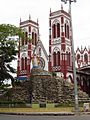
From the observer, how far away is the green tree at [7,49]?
111ft

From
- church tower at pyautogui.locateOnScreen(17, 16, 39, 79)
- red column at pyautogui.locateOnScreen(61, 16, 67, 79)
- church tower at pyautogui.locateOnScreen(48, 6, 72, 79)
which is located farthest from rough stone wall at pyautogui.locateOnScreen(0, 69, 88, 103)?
church tower at pyautogui.locateOnScreen(17, 16, 39, 79)

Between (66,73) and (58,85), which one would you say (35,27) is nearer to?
(66,73)

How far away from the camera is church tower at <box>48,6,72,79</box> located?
212 feet

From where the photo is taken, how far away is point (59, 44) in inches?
2630

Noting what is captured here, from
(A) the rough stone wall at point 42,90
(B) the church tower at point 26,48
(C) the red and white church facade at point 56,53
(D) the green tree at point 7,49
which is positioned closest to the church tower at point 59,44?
(C) the red and white church facade at point 56,53

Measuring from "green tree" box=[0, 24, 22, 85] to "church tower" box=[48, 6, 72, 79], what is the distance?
24.3 metres

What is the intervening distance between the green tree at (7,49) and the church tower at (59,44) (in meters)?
24.3

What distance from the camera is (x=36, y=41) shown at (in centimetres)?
7450

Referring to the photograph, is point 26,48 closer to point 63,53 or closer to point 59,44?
point 59,44

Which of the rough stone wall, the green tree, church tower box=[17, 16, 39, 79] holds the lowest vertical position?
the rough stone wall

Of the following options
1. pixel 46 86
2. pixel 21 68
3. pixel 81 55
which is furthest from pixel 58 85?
pixel 81 55

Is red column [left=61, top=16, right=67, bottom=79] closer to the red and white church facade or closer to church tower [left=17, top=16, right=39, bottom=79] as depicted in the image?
the red and white church facade

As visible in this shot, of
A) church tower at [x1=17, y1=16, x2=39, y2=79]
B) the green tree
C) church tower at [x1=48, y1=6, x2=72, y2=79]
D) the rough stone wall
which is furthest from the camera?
church tower at [x1=17, y1=16, x2=39, y2=79]

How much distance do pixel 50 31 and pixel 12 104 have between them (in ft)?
103
